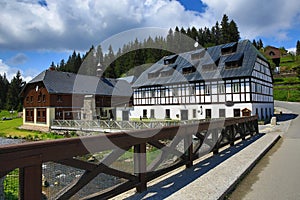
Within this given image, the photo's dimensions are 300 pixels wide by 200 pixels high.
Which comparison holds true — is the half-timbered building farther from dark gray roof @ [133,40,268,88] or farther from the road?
the road

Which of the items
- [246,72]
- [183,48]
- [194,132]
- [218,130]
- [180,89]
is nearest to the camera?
[194,132]

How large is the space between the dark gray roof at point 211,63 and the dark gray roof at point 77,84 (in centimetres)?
694

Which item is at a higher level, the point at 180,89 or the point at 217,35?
the point at 217,35

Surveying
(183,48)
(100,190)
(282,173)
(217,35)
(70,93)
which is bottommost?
(282,173)

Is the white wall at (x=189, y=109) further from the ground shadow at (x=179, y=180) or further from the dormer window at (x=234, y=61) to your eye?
the ground shadow at (x=179, y=180)

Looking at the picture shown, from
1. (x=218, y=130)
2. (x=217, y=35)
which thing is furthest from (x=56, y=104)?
(x=217, y=35)

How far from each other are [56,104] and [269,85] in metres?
28.7

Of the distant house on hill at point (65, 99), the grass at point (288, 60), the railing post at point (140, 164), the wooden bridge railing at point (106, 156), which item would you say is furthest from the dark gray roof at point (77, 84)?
the grass at point (288, 60)

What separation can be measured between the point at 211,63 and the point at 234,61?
120 inches

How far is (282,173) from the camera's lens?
6.26 meters

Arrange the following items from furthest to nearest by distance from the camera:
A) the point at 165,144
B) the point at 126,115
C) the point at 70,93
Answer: the point at 126,115 < the point at 70,93 < the point at 165,144

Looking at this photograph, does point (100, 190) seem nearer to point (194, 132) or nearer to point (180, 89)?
point (194, 132)

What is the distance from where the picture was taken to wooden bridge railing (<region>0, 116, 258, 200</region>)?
8.50 feet

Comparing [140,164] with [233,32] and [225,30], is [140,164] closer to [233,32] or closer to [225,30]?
[233,32]
